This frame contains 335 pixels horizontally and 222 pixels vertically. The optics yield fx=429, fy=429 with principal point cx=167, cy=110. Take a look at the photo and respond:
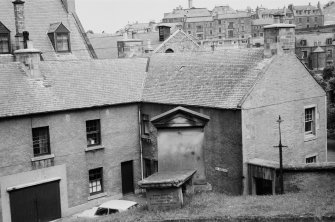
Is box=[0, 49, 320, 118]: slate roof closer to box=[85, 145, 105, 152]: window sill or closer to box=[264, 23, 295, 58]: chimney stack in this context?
box=[264, 23, 295, 58]: chimney stack

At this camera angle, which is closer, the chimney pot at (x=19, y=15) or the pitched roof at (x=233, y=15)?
the chimney pot at (x=19, y=15)

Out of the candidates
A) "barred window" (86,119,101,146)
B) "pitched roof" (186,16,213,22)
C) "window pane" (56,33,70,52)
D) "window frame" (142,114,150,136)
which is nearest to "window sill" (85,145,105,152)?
"barred window" (86,119,101,146)

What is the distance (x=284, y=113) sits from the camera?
24312 mm

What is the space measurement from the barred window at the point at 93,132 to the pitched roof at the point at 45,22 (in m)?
8.13

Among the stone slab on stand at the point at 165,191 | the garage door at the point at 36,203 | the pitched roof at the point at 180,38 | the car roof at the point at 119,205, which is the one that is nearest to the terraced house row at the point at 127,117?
the garage door at the point at 36,203

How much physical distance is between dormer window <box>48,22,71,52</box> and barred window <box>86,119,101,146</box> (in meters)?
9.03

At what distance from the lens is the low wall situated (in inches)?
679

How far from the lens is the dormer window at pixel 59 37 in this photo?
31.9m

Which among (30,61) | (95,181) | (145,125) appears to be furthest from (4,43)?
(95,181)

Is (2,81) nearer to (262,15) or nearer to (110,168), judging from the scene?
(110,168)

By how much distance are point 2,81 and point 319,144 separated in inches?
750

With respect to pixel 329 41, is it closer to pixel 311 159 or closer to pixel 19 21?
pixel 311 159

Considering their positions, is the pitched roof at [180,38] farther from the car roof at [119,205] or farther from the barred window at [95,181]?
the car roof at [119,205]

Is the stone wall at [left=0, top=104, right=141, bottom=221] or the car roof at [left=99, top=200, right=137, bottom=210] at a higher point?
the stone wall at [left=0, top=104, right=141, bottom=221]
